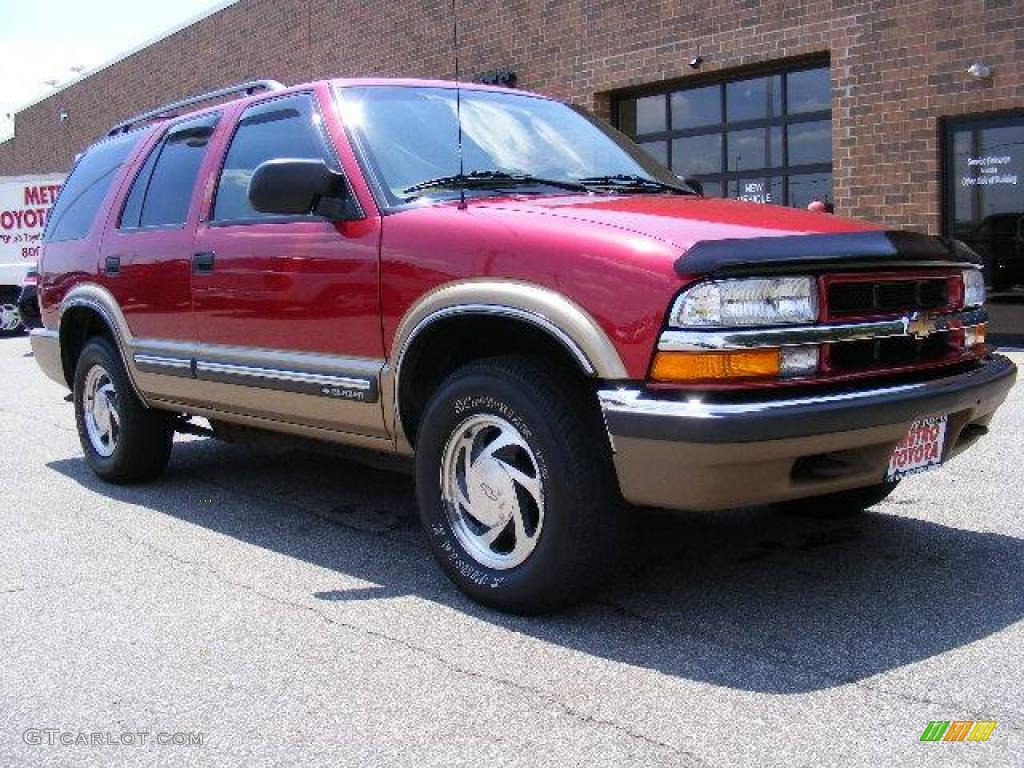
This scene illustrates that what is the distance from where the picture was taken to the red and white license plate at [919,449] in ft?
11.7

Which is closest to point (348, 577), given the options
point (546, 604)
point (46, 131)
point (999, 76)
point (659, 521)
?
point (546, 604)

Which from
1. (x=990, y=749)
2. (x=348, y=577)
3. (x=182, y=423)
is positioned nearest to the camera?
(x=990, y=749)

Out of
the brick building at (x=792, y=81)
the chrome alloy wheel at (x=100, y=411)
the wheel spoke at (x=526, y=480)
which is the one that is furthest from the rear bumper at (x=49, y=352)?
the brick building at (x=792, y=81)

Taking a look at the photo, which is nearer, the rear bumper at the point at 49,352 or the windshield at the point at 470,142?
the windshield at the point at 470,142

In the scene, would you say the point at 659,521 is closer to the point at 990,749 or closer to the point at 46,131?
the point at 990,749

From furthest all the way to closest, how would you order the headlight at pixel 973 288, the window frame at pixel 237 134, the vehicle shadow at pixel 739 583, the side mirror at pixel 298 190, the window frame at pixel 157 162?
the window frame at pixel 157 162 → the window frame at pixel 237 134 → the side mirror at pixel 298 190 → the headlight at pixel 973 288 → the vehicle shadow at pixel 739 583

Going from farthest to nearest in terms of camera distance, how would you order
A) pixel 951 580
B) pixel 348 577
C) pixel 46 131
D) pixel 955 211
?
pixel 46 131 < pixel 955 211 < pixel 348 577 < pixel 951 580

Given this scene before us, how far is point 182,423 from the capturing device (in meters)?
6.13

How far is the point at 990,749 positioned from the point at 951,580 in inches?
52.0

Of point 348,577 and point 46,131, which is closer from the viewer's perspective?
point 348,577

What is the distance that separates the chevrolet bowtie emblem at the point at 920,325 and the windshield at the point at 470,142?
138 cm

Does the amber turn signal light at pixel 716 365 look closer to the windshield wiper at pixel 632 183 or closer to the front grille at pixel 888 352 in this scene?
the front grille at pixel 888 352

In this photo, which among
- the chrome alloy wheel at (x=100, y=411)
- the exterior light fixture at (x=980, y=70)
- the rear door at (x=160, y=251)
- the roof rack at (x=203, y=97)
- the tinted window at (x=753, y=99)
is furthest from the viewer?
the tinted window at (x=753, y=99)

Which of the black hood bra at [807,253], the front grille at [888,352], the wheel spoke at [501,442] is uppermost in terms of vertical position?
the black hood bra at [807,253]
